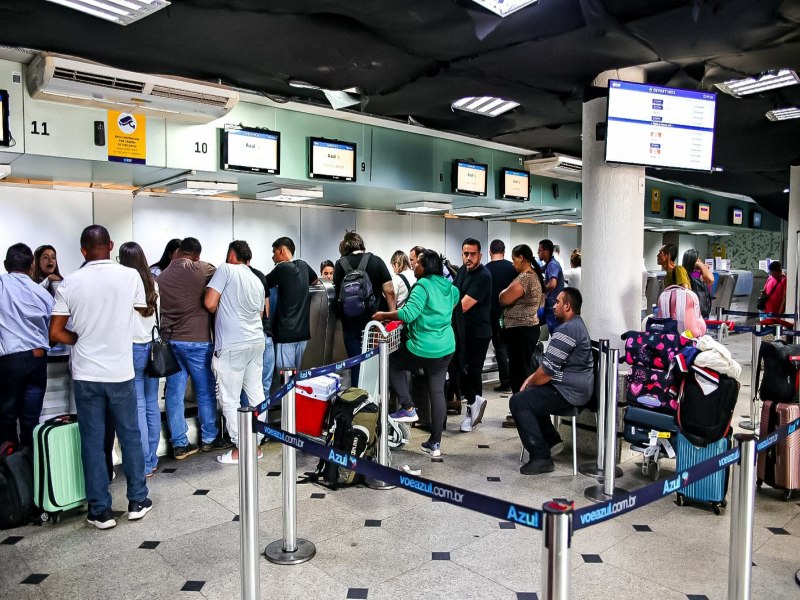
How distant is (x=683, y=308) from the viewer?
17.0 ft

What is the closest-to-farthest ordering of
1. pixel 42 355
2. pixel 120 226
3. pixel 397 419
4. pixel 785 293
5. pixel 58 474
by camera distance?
pixel 58 474, pixel 42 355, pixel 397 419, pixel 120 226, pixel 785 293

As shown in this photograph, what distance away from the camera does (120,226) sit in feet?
24.3

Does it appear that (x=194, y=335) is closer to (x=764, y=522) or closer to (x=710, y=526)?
(x=710, y=526)

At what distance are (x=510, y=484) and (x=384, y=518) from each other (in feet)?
3.31

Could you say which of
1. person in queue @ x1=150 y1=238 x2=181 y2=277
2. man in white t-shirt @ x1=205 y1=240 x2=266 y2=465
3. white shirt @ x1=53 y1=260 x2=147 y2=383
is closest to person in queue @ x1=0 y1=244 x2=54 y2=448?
white shirt @ x1=53 y1=260 x2=147 y2=383

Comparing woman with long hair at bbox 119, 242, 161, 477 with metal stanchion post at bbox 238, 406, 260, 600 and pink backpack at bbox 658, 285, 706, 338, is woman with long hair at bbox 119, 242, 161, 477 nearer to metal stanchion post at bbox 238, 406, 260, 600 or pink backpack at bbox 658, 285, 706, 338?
metal stanchion post at bbox 238, 406, 260, 600

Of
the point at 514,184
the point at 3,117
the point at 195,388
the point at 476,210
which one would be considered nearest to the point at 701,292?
the point at 514,184

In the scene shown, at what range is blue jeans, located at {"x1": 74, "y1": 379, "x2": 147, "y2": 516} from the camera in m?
3.55

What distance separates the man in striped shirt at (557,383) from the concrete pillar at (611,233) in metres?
0.64

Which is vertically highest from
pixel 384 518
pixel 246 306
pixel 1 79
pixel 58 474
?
pixel 1 79

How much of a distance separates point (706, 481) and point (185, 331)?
3635mm

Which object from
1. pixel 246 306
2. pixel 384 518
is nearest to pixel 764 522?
pixel 384 518

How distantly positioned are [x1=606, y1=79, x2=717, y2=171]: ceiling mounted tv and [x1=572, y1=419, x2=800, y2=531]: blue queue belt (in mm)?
2788

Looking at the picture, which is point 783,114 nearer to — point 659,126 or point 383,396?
point 659,126
